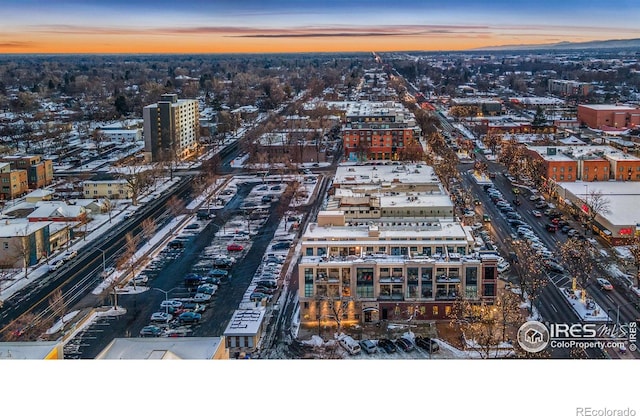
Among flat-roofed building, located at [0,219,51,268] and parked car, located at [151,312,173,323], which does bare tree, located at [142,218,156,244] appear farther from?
parked car, located at [151,312,173,323]

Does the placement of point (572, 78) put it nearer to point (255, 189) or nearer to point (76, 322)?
point (255, 189)

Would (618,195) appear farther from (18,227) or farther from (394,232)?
(18,227)

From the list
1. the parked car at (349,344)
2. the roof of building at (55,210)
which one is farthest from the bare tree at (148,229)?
the parked car at (349,344)

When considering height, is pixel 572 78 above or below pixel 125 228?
above

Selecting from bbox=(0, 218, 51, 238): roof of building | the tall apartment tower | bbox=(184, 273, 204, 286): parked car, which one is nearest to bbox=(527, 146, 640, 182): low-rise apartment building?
bbox=(184, 273, 204, 286): parked car

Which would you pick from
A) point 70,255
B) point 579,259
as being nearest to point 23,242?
point 70,255

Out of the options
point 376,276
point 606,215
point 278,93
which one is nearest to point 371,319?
point 376,276
